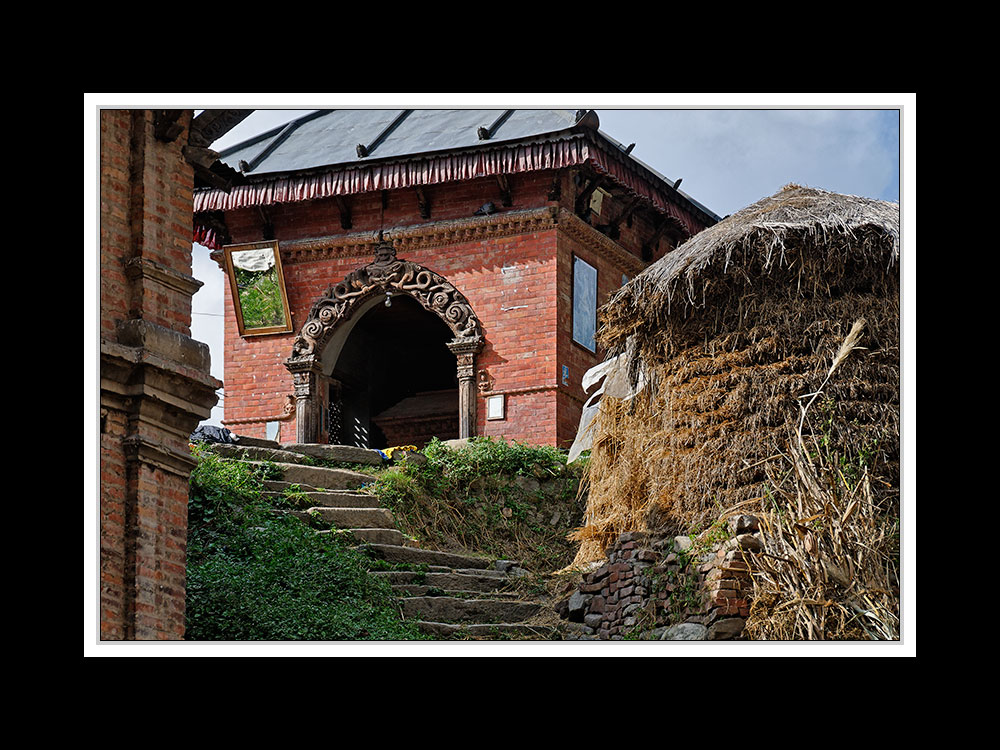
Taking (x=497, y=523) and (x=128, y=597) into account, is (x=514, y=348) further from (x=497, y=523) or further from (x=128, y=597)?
(x=128, y=597)

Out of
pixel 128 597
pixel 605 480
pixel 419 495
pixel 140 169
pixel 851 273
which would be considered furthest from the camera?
pixel 419 495

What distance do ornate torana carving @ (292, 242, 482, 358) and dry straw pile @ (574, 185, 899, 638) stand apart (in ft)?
17.2

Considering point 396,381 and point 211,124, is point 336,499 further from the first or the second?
point 396,381

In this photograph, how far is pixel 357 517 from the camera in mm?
13250

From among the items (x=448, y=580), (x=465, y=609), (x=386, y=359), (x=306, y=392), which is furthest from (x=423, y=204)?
(x=465, y=609)

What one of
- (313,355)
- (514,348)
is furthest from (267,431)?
(514,348)

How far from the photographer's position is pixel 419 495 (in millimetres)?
14391

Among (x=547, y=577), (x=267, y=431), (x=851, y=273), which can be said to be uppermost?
(x=851, y=273)

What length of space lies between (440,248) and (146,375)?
7.89 m

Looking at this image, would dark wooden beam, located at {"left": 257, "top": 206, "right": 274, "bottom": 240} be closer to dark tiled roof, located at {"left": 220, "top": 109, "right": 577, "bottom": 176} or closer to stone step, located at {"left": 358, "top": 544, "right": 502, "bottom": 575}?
dark tiled roof, located at {"left": 220, "top": 109, "right": 577, "bottom": 176}

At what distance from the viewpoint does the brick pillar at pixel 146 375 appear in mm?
9227

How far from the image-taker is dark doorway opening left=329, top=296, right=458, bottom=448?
18.6 meters

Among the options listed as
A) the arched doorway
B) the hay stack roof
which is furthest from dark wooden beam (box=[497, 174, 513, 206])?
the hay stack roof

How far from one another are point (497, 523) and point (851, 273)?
4.66m
